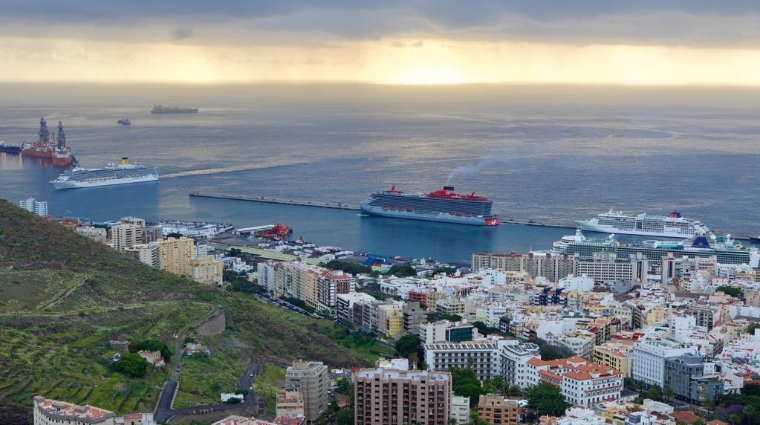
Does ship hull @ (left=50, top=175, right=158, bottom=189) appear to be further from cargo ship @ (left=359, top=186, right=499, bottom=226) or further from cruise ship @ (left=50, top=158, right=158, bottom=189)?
cargo ship @ (left=359, top=186, right=499, bottom=226)

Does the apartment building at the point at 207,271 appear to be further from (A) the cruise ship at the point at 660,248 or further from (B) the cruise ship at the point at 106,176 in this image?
(B) the cruise ship at the point at 106,176

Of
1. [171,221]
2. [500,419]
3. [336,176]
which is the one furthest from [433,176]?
[500,419]

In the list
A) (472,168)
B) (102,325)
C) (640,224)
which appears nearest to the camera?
(102,325)

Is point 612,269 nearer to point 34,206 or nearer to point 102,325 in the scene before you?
point 102,325

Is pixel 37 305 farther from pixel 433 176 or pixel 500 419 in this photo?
pixel 433 176

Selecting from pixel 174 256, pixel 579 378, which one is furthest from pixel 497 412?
pixel 174 256
